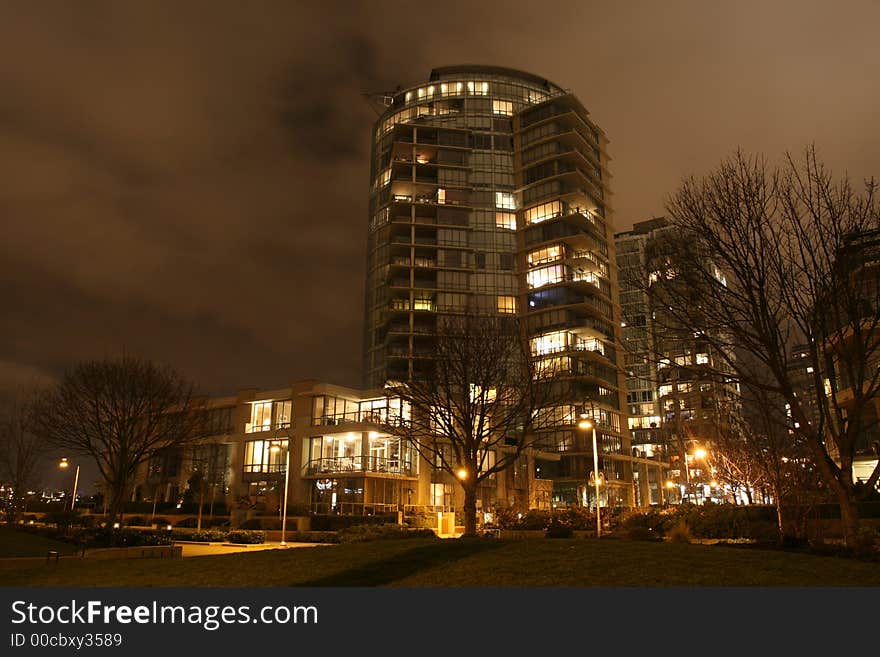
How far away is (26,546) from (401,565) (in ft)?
55.9

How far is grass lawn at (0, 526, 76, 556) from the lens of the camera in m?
21.9

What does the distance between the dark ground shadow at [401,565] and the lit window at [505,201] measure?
80.5 meters

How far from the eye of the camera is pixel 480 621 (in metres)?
8.85

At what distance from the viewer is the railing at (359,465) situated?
172ft

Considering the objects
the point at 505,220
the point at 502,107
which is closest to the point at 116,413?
the point at 505,220

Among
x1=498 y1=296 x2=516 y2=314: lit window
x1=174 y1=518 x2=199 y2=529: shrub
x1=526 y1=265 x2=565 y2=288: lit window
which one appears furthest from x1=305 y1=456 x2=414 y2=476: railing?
x1=526 y1=265 x2=565 y2=288: lit window

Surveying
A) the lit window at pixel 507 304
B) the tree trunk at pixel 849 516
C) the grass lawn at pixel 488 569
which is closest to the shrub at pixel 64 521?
the grass lawn at pixel 488 569

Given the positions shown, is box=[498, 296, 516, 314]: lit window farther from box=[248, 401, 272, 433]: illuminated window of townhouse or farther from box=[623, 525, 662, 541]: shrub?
box=[623, 525, 662, 541]: shrub

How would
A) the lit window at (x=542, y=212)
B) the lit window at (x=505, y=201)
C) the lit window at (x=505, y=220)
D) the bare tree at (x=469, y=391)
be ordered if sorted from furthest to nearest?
the lit window at (x=505, y=201)
the lit window at (x=505, y=220)
the lit window at (x=542, y=212)
the bare tree at (x=469, y=391)

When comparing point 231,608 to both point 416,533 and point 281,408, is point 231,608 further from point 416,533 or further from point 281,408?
point 281,408

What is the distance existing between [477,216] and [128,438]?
6661 cm

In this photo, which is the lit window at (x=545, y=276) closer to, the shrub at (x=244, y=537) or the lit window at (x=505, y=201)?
the lit window at (x=505, y=201)

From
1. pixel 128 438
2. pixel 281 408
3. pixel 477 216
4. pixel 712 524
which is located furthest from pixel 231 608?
pixel 477 216

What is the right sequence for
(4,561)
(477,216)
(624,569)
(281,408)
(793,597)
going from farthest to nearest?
(477,216) → (281,408) → (4,561) → (624,569) → (793,597)
